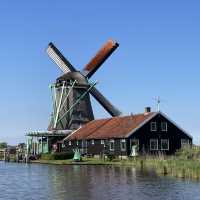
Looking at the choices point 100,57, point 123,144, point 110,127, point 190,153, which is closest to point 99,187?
point 190,153

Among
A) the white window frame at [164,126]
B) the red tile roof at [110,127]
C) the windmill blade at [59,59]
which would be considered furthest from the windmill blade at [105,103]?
the white window frame at [164,126]

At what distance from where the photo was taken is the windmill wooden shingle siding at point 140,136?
60188mm

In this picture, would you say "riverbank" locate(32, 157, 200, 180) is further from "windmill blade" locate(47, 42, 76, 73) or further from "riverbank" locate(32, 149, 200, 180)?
"windmill blade" locate(47, 42, 76, 73)

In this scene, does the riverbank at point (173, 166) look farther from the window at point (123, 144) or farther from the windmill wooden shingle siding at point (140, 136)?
the windmill wooden shingle siding at point (140, 136)

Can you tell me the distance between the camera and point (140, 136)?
6050 cm

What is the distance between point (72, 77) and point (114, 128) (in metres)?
12.8

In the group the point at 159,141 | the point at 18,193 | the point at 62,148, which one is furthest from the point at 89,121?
the point at 18,193

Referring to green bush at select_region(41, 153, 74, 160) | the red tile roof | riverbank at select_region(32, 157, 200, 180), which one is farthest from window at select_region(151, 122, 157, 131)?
riverbank at select_region(32, 157, 200, 180)

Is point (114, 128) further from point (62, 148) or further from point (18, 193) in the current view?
point (18, 193)

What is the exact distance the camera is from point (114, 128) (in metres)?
63.7

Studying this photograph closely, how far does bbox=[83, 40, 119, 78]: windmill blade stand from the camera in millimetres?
75688

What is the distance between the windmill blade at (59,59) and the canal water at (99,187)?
121 ft

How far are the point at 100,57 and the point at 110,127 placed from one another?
1438cm

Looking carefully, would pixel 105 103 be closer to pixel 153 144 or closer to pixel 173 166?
pixel 153 144
